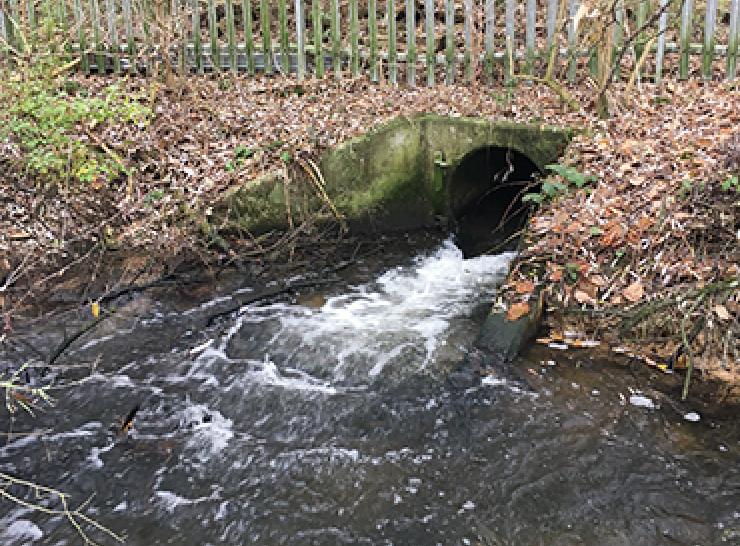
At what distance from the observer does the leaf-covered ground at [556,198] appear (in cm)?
506

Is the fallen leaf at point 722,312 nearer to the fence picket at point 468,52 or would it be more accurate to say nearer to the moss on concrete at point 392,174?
the moss on concrete at point 392,174

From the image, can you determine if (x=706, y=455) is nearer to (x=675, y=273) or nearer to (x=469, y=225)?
(x=675, y=273)

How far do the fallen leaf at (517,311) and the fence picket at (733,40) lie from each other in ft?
13.2

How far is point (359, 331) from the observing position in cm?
582

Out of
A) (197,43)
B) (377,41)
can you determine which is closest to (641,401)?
(377,41)

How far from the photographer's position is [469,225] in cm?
828

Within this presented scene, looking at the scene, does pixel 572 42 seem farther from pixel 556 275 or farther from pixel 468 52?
pixel 556 275

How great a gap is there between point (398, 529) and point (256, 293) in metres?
3.43

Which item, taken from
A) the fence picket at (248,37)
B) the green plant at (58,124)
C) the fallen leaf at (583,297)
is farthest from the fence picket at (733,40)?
the green plant at (58,124)

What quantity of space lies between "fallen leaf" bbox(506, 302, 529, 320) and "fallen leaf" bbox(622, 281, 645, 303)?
2.37 feet

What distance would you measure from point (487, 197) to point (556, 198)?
7.86 ft

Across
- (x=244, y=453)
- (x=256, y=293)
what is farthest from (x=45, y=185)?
(x=244, y=453)

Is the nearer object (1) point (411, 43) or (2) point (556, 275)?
(2) point (556, 275)

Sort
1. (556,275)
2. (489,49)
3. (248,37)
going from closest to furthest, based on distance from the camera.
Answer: (556,275) < (489,49) < (248,37)
